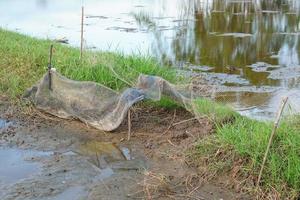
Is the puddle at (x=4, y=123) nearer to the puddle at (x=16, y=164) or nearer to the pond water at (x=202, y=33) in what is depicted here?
the puddle at (x=16, y=164)

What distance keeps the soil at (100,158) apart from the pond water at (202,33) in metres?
1.88

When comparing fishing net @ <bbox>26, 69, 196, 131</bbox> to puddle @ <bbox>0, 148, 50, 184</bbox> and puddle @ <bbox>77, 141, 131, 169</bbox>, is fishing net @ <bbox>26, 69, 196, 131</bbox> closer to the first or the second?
puddle @ <bbox>77, 141, 131, 169</bbox>

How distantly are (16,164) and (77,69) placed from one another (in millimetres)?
2208

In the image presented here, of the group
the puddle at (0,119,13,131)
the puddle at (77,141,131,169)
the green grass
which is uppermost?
the green grass

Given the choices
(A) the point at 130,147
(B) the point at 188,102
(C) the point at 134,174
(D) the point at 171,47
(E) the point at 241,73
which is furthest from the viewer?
(D) the point at 171,47

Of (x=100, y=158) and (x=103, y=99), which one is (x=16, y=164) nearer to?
(x=100, y=158)

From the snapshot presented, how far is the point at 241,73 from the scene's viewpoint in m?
→ 9.04

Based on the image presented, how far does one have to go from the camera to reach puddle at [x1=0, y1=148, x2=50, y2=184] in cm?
428

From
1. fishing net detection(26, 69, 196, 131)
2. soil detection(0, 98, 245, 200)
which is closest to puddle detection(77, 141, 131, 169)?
soil detection(0, 98, 245, 200)

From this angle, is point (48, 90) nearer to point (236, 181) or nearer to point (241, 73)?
point (236, 181)

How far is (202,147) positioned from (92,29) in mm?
9697

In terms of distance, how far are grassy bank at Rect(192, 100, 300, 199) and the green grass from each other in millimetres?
1470

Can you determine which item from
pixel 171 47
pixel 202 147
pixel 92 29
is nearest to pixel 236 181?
pixel 202 147

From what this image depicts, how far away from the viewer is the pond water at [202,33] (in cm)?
867
